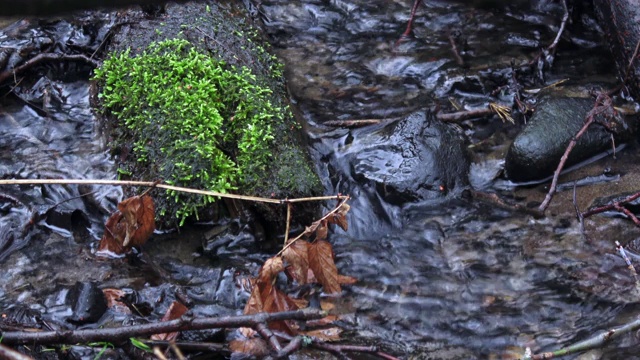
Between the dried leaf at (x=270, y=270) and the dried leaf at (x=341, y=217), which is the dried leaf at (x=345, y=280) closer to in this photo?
the dried leaf at (x=341, y=217)

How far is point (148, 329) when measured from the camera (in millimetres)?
3117

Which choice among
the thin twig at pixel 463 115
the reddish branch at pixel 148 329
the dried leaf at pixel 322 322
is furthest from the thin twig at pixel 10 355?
the thin twig at pixel 463 115

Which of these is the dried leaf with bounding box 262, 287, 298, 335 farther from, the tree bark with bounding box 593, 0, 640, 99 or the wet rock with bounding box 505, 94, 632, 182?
the tree bark with bounding box 593, 0, 640, 99

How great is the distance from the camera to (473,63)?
20.3 feet

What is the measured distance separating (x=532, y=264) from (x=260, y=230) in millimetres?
1807

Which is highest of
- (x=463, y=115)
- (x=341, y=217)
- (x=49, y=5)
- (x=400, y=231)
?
(x=49, y=5)

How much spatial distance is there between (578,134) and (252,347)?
9.55 ft

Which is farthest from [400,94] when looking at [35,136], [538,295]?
[35,136]

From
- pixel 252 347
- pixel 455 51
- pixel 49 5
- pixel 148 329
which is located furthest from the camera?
pixel 455 51

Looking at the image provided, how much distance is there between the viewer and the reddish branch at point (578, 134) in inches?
183

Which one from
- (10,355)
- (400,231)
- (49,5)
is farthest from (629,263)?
(49,5)

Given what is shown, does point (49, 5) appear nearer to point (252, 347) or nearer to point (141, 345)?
point (141, 345)

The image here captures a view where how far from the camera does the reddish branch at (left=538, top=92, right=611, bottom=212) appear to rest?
4.64m

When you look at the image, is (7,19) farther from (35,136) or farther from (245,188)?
(245,188)
